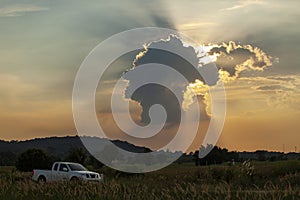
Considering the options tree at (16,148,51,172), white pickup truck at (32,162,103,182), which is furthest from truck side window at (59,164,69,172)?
tree at (16,148,51,172)

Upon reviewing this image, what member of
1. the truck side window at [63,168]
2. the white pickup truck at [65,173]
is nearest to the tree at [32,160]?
the white pickup truck at [65,173]

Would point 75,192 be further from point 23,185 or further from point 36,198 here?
point 23,185

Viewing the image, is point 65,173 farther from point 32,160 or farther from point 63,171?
point 32,160

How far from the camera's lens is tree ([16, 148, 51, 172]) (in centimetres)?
9100

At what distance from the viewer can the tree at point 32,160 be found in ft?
299

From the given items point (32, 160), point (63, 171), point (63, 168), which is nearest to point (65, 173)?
point (63, 171)

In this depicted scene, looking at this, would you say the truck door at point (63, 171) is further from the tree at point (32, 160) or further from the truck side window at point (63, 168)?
the tree at point (32, 160)

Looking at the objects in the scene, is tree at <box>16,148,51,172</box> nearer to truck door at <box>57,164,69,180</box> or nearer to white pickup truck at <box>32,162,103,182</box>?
white pickup truck at <box>32,162,103,182</box>

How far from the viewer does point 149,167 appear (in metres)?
72.1

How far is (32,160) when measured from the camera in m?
92.6

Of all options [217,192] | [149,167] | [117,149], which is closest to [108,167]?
[149,167]

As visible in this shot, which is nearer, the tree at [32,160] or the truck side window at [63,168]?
the truck side window at [63,168]

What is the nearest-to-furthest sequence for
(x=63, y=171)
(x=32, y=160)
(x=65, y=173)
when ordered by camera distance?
1. (x=65, y=173)
2. (x=63, y=171)
3. (x=32, y=160)

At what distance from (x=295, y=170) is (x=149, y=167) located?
62.7 feet
